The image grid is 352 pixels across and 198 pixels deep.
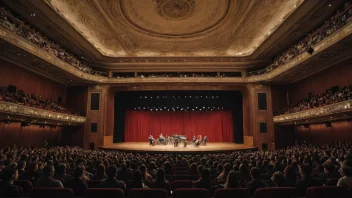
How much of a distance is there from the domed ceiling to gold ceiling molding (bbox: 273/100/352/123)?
5860mm

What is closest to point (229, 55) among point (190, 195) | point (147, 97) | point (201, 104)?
point (201, 104)

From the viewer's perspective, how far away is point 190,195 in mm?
2734

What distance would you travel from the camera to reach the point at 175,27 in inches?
622

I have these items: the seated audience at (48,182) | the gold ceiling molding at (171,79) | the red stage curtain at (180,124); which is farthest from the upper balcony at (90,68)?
the seated audience at (48,182)

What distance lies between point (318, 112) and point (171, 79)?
11.3m

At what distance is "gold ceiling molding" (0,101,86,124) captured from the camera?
36.5 ft

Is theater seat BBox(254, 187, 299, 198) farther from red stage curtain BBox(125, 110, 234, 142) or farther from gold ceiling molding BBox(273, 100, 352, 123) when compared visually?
red stage curtain BBox(125, 110, 234, 142)

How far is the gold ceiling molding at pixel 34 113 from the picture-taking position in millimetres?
11117

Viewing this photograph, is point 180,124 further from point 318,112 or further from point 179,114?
point 318,112

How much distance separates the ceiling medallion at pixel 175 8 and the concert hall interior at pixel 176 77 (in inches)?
2.6

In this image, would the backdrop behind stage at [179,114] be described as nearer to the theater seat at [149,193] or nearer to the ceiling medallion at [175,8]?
the ceiling medallion at [175,8]

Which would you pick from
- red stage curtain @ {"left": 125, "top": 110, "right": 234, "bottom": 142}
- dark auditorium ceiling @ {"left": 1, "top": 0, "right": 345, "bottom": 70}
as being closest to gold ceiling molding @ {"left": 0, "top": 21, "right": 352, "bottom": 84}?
dark auditorium ceiling @ {"left": 1, "top": 0, "right": 345, "bottom": 70}

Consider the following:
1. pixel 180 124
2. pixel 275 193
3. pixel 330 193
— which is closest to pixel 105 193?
pixel 275 193

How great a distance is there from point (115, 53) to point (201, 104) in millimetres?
9901
